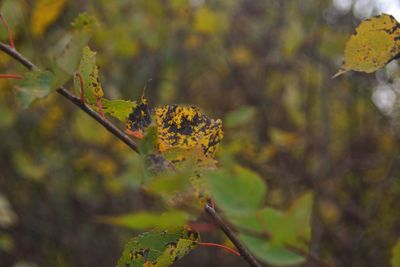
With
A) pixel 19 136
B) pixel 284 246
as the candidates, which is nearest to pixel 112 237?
pixel 19 136

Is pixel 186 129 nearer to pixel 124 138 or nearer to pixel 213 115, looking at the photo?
pixel 124 138

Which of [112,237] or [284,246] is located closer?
[284,246]

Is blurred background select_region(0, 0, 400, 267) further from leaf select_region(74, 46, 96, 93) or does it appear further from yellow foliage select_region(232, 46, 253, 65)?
leaf select_region(74, 46, 96, 93)

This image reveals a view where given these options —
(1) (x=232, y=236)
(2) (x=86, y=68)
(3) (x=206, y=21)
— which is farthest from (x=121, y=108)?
(3) (x=206, y=21)

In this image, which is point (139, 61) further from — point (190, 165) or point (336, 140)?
point (190, 165)

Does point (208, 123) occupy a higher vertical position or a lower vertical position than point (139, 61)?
lower

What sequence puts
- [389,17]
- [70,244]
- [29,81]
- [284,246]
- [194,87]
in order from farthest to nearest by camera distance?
1. [194,87]
2. [70,244]
3. [389,17]
4. [29,81]
5. [284,246]

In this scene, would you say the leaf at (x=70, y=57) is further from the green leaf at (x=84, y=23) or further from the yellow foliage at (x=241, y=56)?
the yellow foliage at (x=241, y=56)
